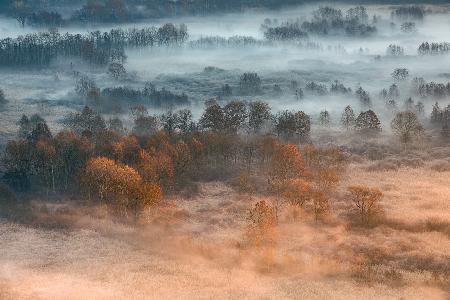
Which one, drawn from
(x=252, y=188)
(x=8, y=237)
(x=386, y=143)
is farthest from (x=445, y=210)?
(x=8, y=237)

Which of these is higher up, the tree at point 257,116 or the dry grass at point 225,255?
the tree at point 257,116

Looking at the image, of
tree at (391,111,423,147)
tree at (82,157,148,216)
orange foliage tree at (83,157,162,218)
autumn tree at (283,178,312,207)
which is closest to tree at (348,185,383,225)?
autumn tree at (283,178,312,207)

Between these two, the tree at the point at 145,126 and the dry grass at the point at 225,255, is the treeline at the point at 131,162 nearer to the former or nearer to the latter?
the dry grass at the point at 225,255

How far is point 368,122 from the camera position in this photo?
181250mm

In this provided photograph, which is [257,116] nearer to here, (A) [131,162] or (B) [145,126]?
(B) [145,126]

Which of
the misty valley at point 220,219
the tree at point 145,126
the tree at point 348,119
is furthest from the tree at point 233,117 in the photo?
the tree at point 348,119

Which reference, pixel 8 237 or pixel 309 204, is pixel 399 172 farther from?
pixel 8 237

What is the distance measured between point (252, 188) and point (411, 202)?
3524cm

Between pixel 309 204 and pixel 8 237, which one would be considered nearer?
pixel 8 237

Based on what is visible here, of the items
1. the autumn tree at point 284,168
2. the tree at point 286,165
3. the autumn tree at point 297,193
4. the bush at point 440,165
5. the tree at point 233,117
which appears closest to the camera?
the autumn tree at point 297,193

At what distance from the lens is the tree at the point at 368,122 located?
17962 cm

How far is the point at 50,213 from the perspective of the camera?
116 meters

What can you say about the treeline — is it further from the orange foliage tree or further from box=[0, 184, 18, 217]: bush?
box=[0, 184, 18, 217]: bush

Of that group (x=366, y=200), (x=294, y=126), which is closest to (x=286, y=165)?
(x=366, y=200)
